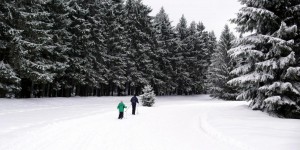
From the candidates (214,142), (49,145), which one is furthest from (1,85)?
(214,142)

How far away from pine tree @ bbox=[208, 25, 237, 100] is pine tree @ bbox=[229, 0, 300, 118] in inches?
1087

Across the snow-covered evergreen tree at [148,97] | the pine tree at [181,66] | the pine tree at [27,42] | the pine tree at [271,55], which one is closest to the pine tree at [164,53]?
the pine tree at [181,66]

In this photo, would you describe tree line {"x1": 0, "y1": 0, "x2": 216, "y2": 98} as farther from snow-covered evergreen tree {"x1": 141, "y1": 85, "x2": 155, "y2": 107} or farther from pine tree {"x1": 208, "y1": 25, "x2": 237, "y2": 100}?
pine tree {"x1": 208, "y1": 25, "x2": 237, "y2": 100}

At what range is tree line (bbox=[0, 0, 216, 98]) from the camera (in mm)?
21359

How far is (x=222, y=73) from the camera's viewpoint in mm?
48688

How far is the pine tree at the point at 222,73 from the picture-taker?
47969 millimetres

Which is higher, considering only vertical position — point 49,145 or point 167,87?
point 167,87

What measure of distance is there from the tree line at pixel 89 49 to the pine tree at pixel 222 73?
6.80 metres

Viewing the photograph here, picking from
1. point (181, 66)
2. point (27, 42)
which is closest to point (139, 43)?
point (181, 66)

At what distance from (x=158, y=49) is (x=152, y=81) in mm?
6039

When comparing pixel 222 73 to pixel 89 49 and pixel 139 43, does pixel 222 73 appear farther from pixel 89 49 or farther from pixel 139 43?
pixel 89 49

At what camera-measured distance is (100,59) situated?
118 ft

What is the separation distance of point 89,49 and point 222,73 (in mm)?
26003

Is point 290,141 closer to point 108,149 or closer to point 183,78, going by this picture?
point 108,149
